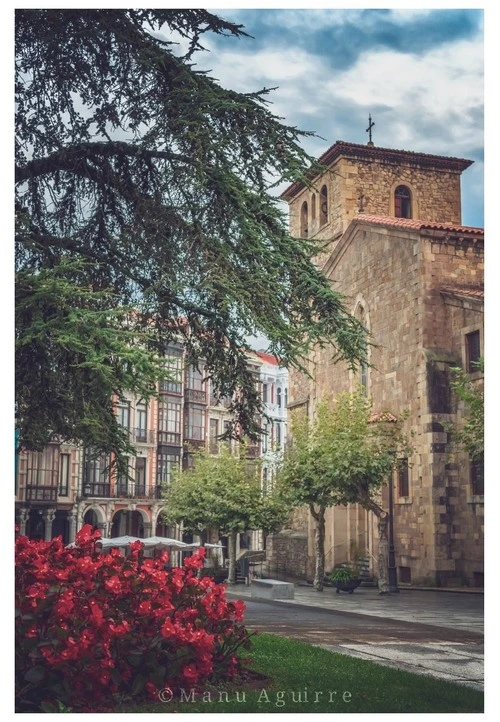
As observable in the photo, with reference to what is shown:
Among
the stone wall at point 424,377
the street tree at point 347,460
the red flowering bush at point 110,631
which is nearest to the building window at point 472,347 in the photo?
the stone wall at point 424,377

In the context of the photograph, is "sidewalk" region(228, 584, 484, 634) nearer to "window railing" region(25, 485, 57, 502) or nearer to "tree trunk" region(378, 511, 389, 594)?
"tree trunk" region(378, 511, 389, 594)

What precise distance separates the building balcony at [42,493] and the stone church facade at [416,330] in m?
14.9

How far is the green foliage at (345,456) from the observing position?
26.3 meters

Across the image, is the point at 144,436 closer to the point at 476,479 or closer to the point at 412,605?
the point at 476,479

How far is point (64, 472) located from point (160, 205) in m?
38.0

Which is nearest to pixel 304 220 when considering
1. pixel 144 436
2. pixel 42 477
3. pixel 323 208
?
pixel 323 208

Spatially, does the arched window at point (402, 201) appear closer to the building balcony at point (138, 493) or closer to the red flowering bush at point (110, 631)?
the building balcony at point (138, 493)

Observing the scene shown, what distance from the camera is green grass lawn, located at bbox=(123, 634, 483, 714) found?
7.22 meters

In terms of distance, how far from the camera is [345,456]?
2644cm

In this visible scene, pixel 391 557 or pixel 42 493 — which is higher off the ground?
pixel 42 493

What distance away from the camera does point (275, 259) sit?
34.0 ft

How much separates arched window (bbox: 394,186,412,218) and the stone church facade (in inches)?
2.1
